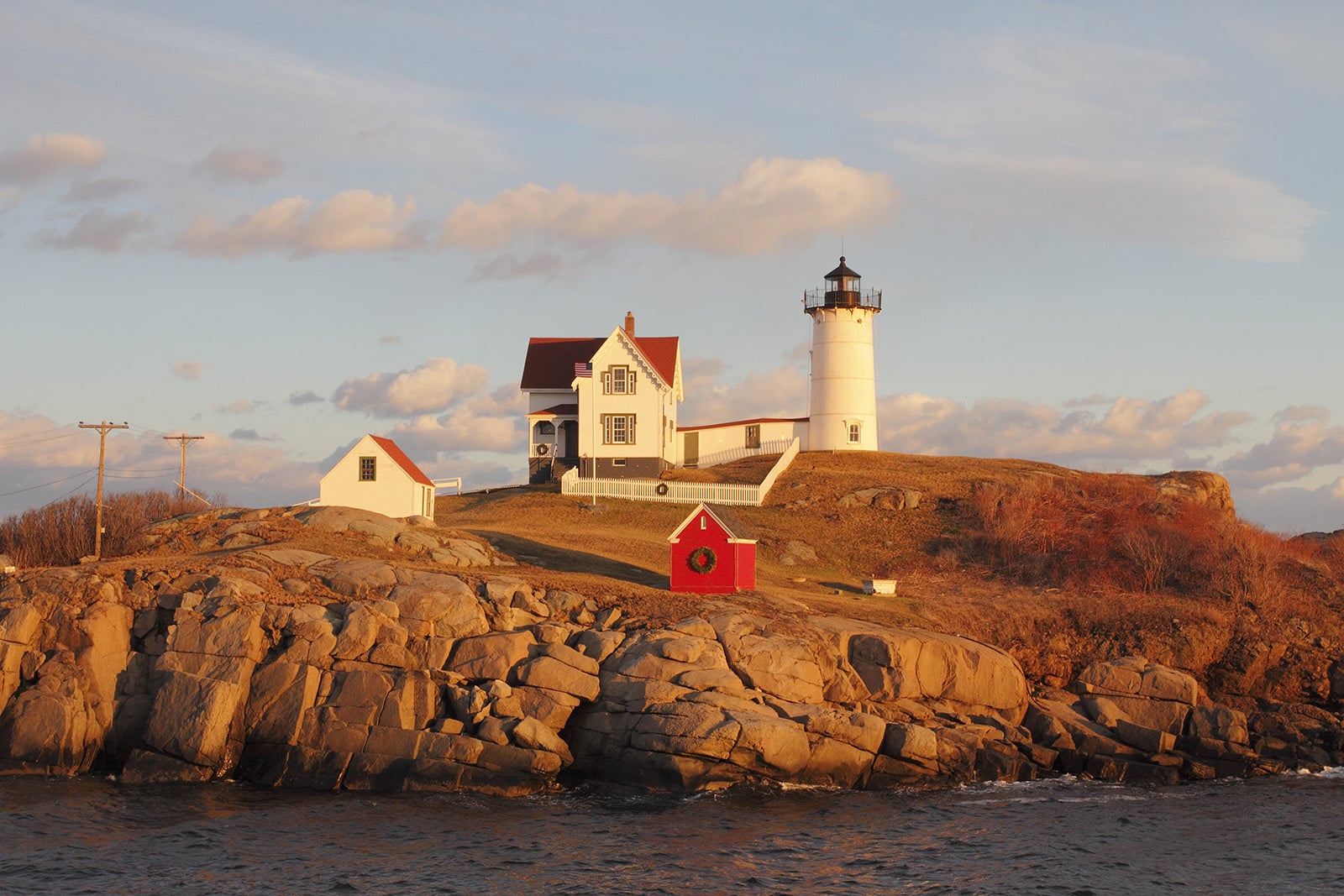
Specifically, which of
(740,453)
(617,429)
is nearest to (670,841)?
(617,429)

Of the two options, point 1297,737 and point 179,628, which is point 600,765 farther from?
point 1297,737

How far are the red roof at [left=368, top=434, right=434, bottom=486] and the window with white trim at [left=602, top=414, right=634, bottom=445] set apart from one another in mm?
12381

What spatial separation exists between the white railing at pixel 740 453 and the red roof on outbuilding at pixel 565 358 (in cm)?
497

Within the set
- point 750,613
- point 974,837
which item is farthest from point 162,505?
point 974,837

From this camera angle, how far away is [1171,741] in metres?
28.0

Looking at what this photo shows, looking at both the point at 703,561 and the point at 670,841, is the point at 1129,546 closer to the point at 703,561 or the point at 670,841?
the point at 703,561

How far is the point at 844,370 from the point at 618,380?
1280 centimetres

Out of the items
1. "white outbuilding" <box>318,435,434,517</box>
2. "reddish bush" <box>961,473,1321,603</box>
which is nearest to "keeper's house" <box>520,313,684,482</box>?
"white outbuilding" <box>318,435,434,517</box>

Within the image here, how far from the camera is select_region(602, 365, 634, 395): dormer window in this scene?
55.4m

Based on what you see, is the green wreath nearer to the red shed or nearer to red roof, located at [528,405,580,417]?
the red shed

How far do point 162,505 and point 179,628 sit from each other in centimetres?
1614

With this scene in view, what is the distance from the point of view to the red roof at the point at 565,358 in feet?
189

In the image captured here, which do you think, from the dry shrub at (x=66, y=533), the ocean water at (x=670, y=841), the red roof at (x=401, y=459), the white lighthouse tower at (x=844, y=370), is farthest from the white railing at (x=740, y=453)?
the ocean water at (x=670, y=841)

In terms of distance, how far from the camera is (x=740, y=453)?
6166 centimetres
